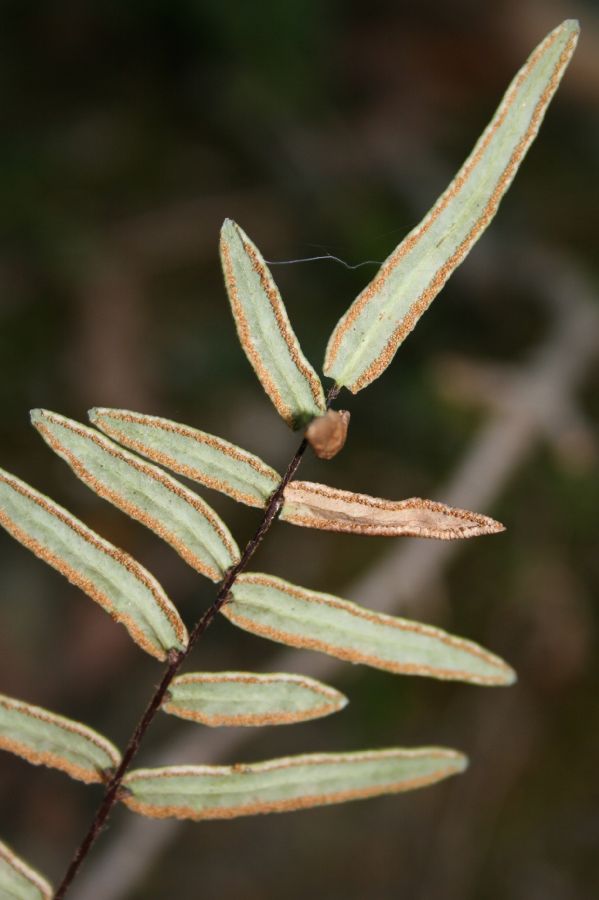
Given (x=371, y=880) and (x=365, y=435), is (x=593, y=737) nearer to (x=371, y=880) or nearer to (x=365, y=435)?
(x=371, y=880)

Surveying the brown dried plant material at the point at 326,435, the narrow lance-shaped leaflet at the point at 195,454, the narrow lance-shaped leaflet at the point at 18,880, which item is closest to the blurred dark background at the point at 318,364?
the narrow lance-shaped leaflet at the point at 18,880

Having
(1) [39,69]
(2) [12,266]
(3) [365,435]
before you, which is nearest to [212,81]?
(1) [39,69]

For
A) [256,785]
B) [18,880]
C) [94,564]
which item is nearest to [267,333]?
[94,564]

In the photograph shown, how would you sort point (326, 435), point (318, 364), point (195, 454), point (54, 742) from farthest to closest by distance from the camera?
1. point (318, 364)
2. point (54, 742)
3. point (195, 454)
4. point (326, 435)

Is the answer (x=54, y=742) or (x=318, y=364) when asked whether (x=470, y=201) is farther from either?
(x=318, y=364)

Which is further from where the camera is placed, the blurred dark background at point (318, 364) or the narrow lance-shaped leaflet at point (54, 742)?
the blurred dark background at point (318, 364)

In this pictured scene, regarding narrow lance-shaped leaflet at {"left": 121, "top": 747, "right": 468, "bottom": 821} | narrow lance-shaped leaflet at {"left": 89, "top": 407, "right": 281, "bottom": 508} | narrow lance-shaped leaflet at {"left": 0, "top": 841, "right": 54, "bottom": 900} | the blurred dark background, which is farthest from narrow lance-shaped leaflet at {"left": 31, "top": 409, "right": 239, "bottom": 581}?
the blurred dark background

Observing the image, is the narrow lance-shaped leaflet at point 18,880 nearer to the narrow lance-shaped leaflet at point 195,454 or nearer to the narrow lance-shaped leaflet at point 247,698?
the narrow lance-shaped leaflet at point 247,698
